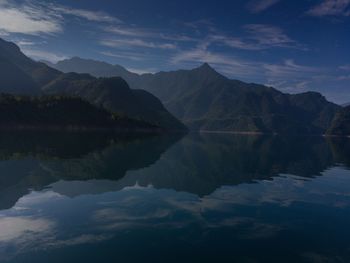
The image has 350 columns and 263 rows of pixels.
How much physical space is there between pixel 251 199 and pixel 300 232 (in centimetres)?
1386

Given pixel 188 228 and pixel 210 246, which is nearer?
pixel 210 246

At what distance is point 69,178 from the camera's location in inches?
2031

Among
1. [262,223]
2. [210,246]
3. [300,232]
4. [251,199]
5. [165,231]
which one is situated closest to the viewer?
[210,246]

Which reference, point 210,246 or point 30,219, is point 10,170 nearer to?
point 30,219

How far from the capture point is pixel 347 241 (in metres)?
28.4

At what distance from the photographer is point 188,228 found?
94.9ft

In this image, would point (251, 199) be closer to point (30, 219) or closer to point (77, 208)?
point (77, 208)

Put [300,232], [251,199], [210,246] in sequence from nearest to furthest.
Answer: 1. [210,246]
2. [300,232]
3. [251,199]

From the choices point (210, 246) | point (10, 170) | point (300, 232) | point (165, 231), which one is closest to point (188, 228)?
point (165, 231)

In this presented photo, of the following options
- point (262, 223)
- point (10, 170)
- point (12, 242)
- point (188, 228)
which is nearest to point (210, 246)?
point (188, 228)

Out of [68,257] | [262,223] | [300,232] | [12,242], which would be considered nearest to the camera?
[68,257]

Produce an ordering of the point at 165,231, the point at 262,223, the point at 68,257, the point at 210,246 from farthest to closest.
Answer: the point at 262,223
the point at 165,231
the point at 210,246
the point at 68,257

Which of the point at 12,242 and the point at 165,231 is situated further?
the point at 165,231

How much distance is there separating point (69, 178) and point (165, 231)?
28.8 metres
